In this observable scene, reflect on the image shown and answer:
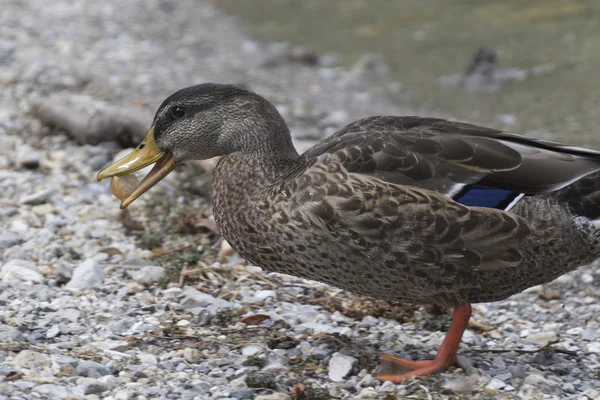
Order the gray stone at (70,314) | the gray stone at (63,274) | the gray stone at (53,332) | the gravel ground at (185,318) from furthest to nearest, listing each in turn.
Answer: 1. the gray stone at (63,274)
2. the gray stone at (70,314)
3. the gray stone at (53,332)
4. the gravel ground at (185,318)

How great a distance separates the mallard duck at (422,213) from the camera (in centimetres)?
370

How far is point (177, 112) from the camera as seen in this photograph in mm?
4137

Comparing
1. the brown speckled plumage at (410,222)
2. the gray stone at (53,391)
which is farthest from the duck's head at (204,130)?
the gray stone at (53,391)

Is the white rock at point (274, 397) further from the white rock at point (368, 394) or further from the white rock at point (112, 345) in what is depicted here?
the white rock at point (112, 345)

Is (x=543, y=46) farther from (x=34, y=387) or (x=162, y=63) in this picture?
(x=34, y=387)

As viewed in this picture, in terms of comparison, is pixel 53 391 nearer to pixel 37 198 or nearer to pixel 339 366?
pixel 339 366

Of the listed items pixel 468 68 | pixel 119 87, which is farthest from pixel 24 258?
pixel 468 68

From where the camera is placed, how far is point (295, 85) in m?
10.1

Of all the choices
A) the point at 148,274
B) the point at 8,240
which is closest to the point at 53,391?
the point at 148,274

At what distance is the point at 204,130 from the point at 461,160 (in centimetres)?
114

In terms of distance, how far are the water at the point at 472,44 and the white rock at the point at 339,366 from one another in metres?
4.79

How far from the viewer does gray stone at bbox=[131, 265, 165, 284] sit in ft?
15.2

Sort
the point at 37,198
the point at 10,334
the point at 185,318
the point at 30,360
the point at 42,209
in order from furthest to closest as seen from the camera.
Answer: the point at 37,198 → the point at 42,209 → the point at 185,318 → the point at 10,334 → the point at 30,360

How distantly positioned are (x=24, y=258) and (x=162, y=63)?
5499mm
